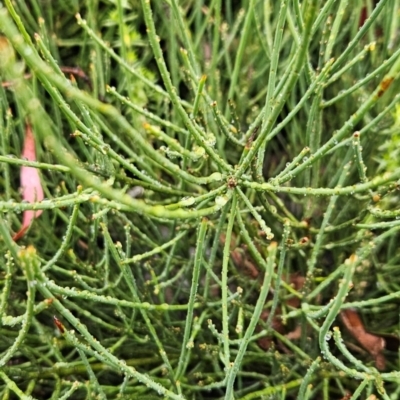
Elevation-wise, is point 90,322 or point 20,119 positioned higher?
point 20,119

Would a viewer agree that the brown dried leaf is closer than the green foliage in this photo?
No

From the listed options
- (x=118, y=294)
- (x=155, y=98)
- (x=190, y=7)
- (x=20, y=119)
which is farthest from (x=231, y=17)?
(x=118, y=294)

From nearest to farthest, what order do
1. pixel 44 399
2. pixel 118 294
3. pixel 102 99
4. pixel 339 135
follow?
pixel 339 135
pixel 118 294
pixel 44 399
pixel 102 99

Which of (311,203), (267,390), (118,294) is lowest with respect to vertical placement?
(267,390)

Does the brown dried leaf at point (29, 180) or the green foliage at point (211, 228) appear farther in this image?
the brown dried leaf at point (29, 180)

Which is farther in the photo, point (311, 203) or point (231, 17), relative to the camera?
point (231, 17)

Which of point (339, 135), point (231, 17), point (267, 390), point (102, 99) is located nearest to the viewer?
point (339, 135)

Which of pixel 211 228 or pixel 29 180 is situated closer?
pixel 211 228

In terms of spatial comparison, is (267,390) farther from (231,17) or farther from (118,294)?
(231,17)
